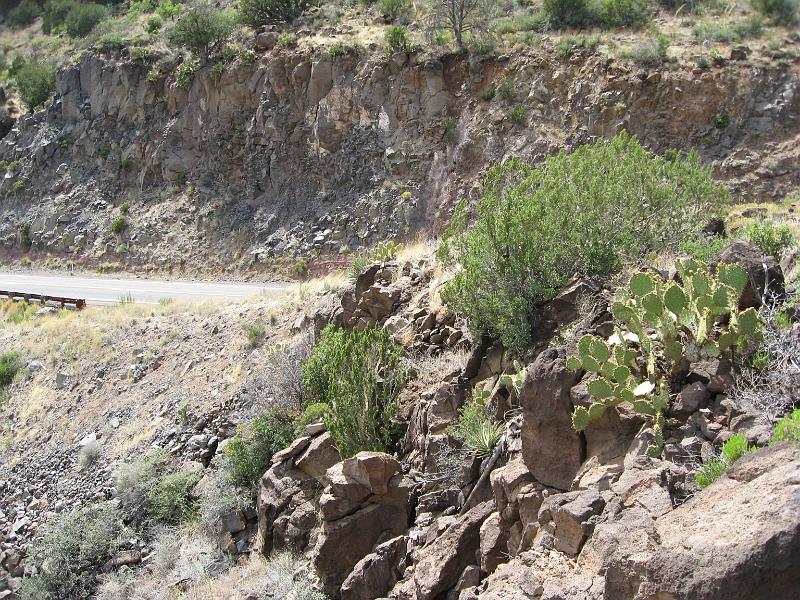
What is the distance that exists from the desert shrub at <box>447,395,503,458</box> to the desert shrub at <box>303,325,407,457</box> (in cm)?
178

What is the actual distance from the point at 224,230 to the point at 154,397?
40.2 feet

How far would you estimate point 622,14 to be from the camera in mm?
25312

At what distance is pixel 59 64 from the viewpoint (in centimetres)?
3588

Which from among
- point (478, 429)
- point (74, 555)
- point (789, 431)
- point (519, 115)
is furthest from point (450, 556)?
point (519, 115)

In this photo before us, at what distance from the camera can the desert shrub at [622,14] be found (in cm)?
2519

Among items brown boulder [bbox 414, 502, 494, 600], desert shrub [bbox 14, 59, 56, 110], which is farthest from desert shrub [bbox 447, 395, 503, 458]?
desert shrub [bbox 14, 59, 56, 110]

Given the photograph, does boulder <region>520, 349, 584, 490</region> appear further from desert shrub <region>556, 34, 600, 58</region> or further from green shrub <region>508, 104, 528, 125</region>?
desert shrub <region>556, 34, 600, 58</region>

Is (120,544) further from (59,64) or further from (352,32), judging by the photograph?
(59,64)

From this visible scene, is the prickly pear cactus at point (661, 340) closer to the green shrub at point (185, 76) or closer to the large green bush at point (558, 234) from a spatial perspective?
the large green bush at point (558, 234)

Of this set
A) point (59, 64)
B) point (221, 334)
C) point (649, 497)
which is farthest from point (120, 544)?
point (59, 64)

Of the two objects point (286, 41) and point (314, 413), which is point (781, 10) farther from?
point (314, 413)

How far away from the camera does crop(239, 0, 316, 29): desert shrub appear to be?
30297 millimetres

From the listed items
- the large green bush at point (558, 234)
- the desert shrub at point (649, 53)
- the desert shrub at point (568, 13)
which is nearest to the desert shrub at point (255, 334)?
the large green bush at point (558, 234)

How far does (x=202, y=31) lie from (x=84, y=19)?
1709 centimetres
